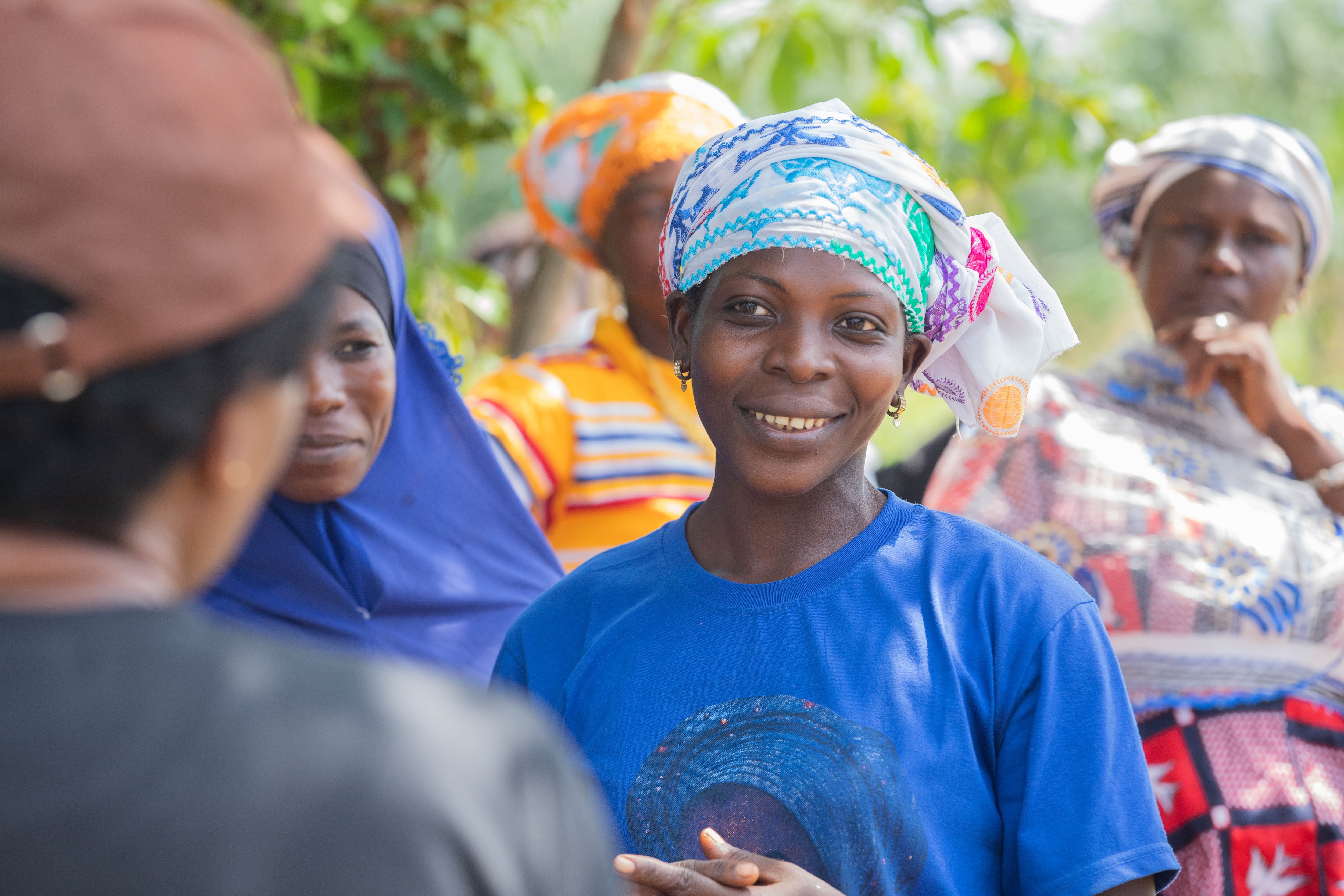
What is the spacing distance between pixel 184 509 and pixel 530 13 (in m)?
3.55

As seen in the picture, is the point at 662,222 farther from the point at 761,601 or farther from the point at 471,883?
the point at 471,883

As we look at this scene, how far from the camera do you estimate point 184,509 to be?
40.4 inches

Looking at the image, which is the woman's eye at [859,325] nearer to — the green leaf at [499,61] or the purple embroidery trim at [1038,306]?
the purple embroidery trim at [1038,306]

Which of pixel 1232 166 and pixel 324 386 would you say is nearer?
pixel 324 386

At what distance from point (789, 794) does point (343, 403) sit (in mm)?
1262

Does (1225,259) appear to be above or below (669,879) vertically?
above

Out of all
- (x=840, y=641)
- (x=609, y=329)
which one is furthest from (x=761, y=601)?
(x=609, y=329)

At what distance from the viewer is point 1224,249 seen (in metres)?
3.31

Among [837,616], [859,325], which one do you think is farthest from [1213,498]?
[837,616]

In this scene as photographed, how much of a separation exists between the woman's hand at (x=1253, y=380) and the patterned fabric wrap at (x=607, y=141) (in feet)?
4.53

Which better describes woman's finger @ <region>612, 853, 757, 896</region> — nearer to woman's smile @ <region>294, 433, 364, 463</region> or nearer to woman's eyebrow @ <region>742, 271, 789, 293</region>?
woman's eyebrow @ <region>742, 271, 789, 293</region>

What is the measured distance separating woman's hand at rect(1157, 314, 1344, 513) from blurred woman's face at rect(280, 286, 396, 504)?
6.61 feet

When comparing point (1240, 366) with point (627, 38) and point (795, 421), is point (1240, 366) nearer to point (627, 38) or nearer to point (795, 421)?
point (795, 421)

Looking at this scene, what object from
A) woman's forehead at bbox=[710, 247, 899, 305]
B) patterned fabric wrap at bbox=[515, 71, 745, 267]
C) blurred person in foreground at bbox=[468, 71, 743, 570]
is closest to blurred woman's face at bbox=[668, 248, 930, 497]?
woman's forehead at bbox=[710, 247, 899, 305]
